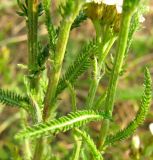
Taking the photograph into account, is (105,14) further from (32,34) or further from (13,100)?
(13,100)

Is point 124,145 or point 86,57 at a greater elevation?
point 86,57

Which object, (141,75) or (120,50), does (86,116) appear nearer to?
(120,50)

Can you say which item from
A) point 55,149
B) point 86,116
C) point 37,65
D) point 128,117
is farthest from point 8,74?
point 86,116

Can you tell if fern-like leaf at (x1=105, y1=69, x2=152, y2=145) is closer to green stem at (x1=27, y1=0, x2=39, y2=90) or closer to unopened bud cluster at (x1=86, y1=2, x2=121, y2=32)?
unopened bud cluster at (x1=86, y1=2, x2=121, y2=32)

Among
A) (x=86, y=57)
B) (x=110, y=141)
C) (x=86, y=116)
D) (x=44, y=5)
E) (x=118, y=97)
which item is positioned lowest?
(x=118, y=97)

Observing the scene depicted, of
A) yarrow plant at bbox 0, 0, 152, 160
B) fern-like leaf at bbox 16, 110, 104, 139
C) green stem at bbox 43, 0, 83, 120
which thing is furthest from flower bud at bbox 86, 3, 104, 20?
fern-like leaf at bbox 16, 110, 104, 139

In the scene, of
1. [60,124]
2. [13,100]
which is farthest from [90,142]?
[13,100]

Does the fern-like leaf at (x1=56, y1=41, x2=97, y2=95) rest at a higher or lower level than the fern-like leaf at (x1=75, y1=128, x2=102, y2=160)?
higher
